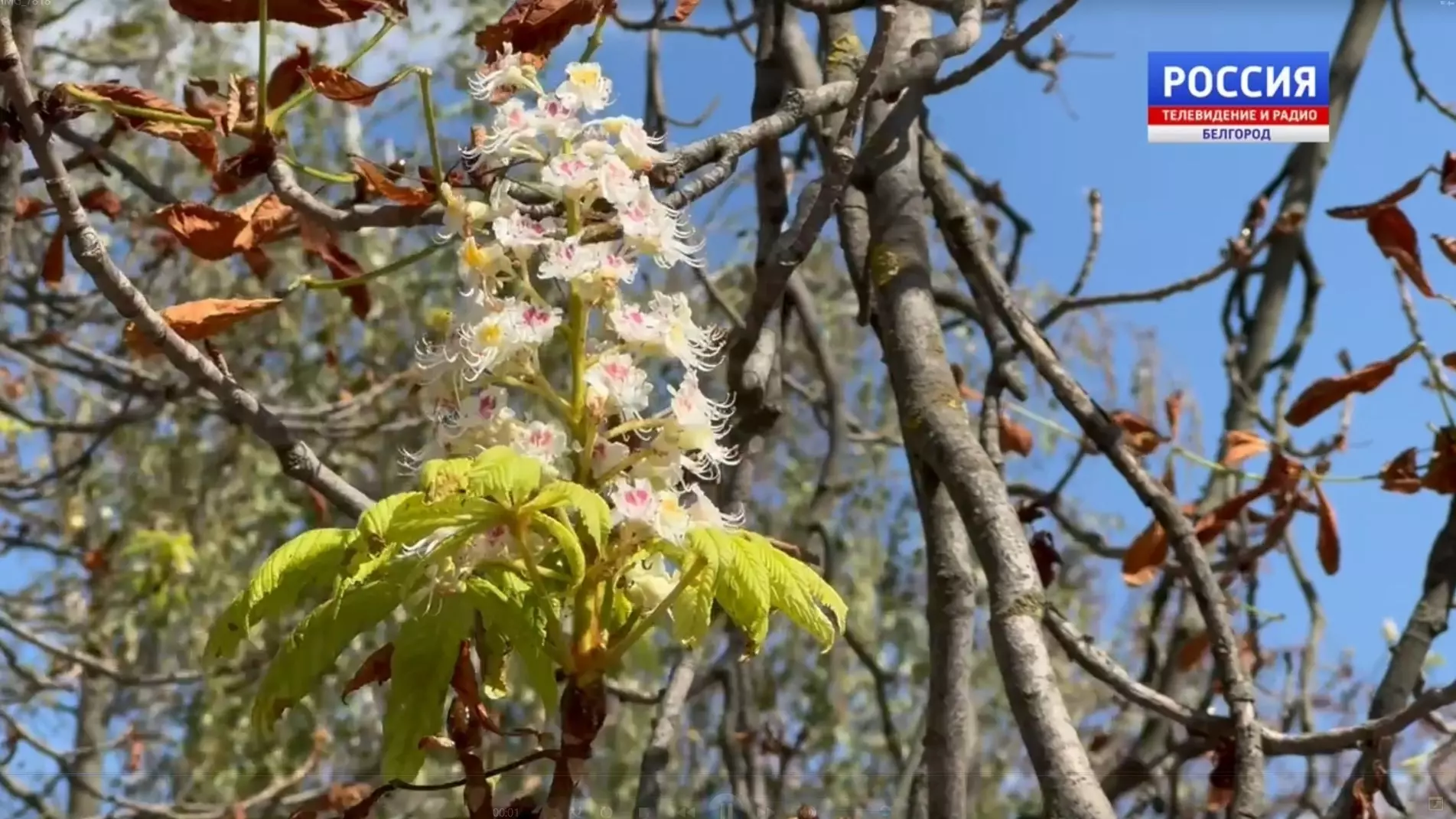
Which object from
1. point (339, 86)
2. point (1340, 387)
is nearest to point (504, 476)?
point (339, 86)

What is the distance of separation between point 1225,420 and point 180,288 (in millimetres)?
2353

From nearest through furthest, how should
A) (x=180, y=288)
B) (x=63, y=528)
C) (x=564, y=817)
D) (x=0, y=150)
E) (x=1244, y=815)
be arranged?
(x=564, y=817) → (x=1244, y=815) → (x=0, y=150) → (x=63, y=528) → (x=180, y=288)

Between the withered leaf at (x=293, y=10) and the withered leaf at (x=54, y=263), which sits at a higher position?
the withered leaf at (x=293, y=10)

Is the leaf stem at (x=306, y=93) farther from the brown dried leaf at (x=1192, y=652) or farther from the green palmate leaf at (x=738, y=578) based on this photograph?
the brown dried leaf at (x=1192, y=652)

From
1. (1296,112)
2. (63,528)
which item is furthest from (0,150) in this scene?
(63,528)

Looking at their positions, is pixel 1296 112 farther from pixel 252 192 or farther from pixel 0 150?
pixel 252 192

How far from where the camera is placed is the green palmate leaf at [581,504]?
1.63ft

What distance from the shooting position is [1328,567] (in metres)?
1.27

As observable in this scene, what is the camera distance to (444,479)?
519mm

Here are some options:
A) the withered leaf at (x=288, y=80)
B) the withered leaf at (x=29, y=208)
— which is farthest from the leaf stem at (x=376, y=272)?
the withered leaf at (x=29, y=208)

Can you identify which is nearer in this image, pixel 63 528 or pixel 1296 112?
A: pixel 1296 112

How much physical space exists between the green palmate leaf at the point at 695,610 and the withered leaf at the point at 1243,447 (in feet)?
3.08

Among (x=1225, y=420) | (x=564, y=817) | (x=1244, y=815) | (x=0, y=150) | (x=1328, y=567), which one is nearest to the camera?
(x=564, y=817)

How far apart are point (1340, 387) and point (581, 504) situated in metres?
0.87
